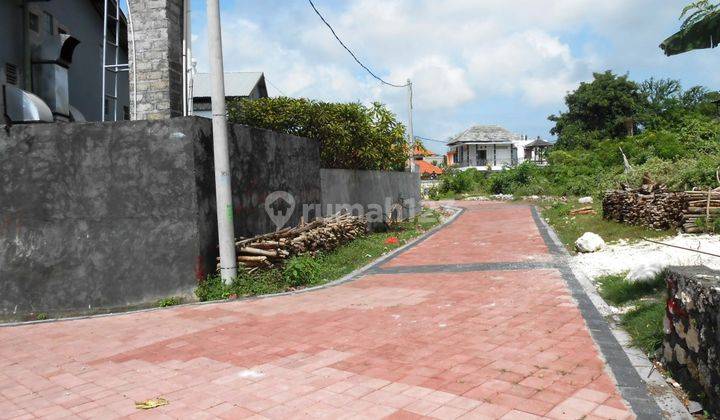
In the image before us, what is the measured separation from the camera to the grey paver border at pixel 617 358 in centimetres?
384

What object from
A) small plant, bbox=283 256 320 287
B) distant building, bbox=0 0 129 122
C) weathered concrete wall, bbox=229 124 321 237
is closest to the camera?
small plant, bbox=283 256 320 287

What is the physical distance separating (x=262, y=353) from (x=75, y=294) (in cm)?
402

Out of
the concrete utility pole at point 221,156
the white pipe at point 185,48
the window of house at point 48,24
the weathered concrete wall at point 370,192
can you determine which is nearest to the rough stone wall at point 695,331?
the concrete utility pole at point 221,156

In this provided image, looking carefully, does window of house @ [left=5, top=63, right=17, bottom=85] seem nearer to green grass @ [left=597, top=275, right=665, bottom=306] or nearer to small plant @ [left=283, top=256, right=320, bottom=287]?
small plant @ [left=283, top=256, right=320, bottom=287]

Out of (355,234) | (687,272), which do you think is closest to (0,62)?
(355,234)

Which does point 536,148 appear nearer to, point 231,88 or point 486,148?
point 486,148

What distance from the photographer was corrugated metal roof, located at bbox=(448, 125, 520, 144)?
61.4m

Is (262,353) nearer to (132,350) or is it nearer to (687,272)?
(132,350)

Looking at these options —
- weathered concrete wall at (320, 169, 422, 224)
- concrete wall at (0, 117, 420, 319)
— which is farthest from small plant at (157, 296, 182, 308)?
weathered concrete wall at (320, 169, 422, 224)

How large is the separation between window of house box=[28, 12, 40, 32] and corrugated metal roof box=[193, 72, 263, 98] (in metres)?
13.9

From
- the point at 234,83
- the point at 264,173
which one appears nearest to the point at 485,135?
the point at 234,83

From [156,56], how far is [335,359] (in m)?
6.81

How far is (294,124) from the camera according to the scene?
15672 millimetres
